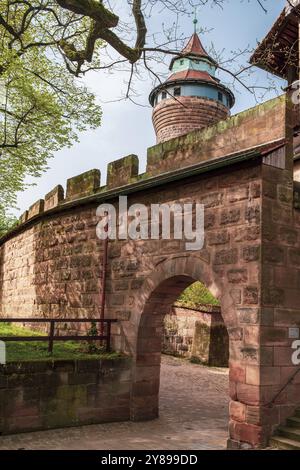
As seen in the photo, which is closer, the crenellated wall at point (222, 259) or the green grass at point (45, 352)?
the crenellated wall at point (222, 259)

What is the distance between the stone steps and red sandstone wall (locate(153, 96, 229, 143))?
76.4ft

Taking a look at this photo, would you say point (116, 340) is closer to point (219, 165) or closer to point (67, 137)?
point (219, 165)

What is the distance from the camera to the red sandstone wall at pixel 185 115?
2803cm

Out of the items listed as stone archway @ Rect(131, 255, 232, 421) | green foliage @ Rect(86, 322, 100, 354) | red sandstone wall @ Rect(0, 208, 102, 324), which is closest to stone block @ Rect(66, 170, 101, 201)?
red sandstone wall @ Rect(0, 208, 102, 324)

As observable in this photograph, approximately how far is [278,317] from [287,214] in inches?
51.1

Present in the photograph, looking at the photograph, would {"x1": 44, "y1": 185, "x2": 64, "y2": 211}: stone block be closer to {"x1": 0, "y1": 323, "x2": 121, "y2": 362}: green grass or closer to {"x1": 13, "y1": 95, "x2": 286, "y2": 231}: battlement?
{"x1": 13, "y1": 95, "x2": 286, "y2": 231}: battlement

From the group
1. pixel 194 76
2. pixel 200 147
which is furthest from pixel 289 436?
pixel 194 76

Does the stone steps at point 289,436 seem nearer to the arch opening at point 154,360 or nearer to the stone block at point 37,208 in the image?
the arch opening at point 154,360

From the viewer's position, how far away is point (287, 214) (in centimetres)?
609

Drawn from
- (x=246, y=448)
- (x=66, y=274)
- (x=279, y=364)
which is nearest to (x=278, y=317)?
(x=279, y=364)

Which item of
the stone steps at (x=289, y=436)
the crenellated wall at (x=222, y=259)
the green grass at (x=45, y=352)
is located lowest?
the stone steps at (x=289, y=436)

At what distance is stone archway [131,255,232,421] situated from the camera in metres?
7.30

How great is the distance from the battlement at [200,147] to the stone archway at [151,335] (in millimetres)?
1793

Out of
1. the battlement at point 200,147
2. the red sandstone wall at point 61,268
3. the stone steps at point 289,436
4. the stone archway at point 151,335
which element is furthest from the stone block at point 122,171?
the stone steps at point 289,436
